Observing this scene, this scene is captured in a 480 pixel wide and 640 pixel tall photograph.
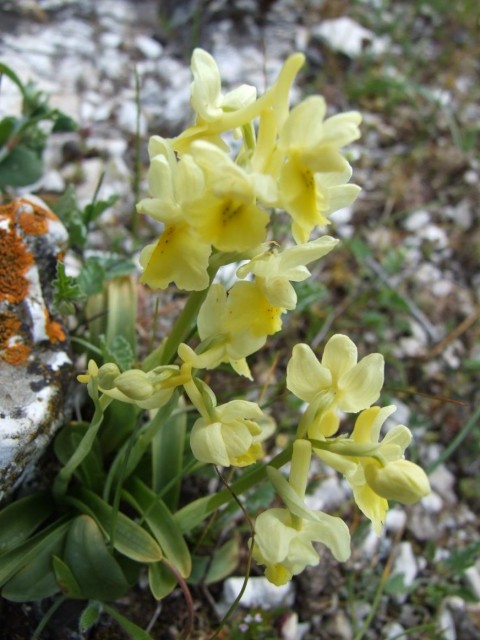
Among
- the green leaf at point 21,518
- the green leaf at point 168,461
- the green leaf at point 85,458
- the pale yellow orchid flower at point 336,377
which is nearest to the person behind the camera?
the pale yellow orchid flower at point 336,377

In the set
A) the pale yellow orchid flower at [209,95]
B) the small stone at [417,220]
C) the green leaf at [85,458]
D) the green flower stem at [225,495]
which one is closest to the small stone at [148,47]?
the small stone at [417,220]

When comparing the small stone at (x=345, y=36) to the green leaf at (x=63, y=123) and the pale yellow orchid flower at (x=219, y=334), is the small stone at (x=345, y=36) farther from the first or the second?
the pale yellow orchid flower at (x=219, y=334)

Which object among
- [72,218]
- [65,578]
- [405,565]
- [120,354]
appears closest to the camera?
[65,578]

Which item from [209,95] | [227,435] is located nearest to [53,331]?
[227,435]

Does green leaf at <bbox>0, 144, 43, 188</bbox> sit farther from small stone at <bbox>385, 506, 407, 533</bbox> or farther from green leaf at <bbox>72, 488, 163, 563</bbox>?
small stone at <bbox>385, 506, 407, 533</bbox>

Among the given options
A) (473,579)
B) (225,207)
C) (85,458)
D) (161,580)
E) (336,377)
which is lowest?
(473,579)

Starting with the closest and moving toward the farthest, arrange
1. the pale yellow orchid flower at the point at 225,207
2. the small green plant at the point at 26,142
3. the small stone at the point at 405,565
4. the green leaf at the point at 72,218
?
the pale yellow orchid flower at the point at 225,207, the green leaf at the point at 72,218, the small stone at the point at 405,565, the small green plant at the point at 26,142

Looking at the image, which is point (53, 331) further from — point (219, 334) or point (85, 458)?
point (219, 334)
